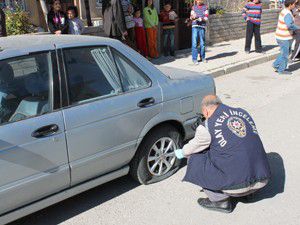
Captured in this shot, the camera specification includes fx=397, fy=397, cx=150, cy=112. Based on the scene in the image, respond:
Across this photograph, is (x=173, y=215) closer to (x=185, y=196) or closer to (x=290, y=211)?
(x=185, y=196)

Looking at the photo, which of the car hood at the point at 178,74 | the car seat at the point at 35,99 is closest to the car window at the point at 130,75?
the car hood at the point at 178,74

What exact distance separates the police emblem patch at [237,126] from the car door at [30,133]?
1438 mm

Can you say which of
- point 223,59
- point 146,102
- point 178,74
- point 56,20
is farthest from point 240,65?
point 146,102

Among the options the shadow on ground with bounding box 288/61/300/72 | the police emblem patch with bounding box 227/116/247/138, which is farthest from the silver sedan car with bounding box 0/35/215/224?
the shadow on ground with bounding box 288/61/300/72

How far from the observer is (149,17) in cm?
1073

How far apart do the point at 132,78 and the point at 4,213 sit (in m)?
1.69

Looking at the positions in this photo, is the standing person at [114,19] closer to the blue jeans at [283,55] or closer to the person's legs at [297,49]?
the blue jeans at [283,55]

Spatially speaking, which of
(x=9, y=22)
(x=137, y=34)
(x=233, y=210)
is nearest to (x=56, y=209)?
(x=233, y=210)

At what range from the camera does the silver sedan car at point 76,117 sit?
3.09 metres

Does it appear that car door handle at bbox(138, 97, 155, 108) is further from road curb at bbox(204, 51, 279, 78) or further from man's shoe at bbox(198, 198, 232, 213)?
road curb at bbox(204, 51, 279, 78)

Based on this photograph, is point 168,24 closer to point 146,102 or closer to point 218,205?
point 146,102

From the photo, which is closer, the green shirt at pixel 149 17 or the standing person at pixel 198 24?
the standing person at pixel 198 24

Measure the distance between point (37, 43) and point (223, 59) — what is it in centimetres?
824

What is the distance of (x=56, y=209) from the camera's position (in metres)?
3.88
